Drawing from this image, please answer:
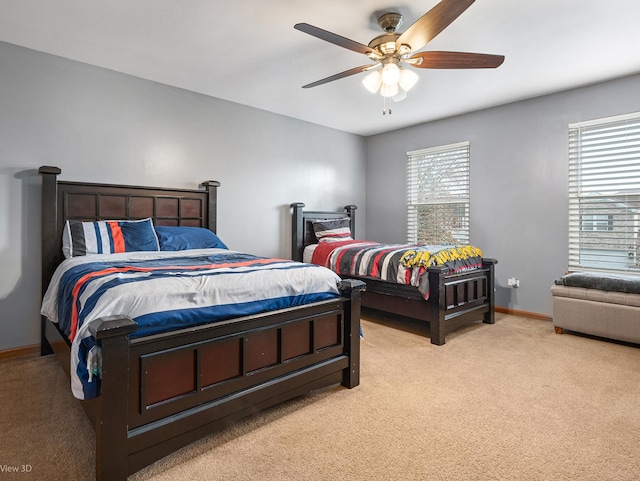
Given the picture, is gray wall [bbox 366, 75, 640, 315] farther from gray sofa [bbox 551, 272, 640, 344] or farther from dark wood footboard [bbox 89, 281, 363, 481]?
dark wood footboard [bbox 89, 281, 363, 481]

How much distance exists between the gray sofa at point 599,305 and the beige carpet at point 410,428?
342 millimetres

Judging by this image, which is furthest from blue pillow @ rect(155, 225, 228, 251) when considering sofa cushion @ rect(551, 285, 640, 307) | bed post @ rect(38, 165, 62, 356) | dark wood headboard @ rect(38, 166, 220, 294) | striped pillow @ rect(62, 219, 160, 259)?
sofa cushion @ rect(551, 285, 640, 307)

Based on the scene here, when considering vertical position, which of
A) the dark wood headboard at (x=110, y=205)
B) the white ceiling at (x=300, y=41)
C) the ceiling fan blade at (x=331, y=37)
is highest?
the white ceiling at (x=300, y=41)

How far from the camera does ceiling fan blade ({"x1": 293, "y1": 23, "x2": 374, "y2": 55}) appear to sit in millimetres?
1942

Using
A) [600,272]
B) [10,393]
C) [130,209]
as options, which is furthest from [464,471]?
[130,209]

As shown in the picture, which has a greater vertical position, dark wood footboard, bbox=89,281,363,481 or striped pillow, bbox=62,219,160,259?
striped pillow, bbox=62,219,160,259

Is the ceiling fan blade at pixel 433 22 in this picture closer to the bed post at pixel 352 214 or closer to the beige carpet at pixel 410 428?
the beige carpet at pixel 410 428

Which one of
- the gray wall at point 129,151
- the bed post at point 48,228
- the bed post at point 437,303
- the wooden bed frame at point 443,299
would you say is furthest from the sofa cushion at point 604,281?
the bed post at point 48,228

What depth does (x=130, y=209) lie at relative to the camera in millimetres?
3410

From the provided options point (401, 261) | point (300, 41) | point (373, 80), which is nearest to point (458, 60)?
point (373, 80)

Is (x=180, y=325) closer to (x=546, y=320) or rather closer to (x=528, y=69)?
(x=528, y=69)

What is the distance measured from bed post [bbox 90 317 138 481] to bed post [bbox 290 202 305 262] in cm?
338

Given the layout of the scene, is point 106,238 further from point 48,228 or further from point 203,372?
point 203,372

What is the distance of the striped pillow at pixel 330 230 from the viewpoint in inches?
188
